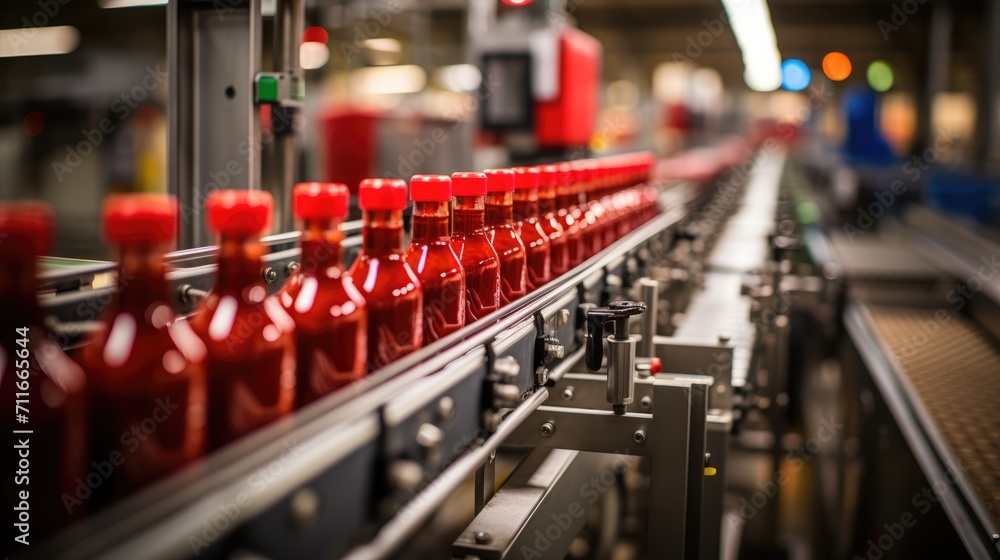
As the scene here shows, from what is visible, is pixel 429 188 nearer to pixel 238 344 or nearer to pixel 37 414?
pixel 238 344

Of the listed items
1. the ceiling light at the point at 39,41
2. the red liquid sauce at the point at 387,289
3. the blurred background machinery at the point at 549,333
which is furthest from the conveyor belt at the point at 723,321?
the ceiling light at the point at 39,41

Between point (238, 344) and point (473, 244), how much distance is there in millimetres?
560

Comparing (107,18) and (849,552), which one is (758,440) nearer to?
(849,552)

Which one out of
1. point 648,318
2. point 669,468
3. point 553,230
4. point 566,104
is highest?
point 566,104

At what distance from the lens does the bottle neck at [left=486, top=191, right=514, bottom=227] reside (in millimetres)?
1440

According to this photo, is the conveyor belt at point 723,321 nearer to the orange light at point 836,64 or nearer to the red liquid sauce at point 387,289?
the red liquid sauce at point 387,289

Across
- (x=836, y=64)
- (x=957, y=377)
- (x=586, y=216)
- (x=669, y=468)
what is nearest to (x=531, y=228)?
(x=586, y=216)

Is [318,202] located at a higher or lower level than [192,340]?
higher

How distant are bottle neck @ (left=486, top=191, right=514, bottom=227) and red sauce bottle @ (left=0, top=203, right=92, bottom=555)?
2.62 ft

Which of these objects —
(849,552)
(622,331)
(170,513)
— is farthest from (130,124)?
(170,513)

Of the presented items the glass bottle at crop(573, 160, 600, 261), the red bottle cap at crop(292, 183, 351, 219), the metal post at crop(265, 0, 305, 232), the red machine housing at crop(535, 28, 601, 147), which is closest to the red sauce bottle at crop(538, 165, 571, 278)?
the glass bottle at crop(573, 160, 600, 261)

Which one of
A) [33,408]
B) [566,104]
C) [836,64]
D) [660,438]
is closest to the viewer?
[33,408]

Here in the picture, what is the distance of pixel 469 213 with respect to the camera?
1307 mm

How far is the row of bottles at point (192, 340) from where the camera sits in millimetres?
705
